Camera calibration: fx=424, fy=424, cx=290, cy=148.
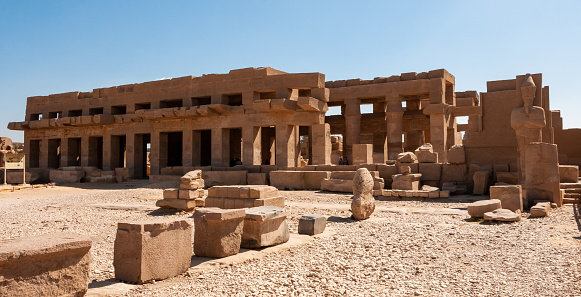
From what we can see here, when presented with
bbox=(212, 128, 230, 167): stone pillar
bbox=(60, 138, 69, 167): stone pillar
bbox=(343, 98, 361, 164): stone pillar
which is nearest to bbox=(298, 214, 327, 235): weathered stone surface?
bbox=(212, 128, 230, 167): stone pillar

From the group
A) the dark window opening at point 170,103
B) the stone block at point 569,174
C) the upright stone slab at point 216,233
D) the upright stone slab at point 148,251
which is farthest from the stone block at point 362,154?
the upright stone slab at point 148,251

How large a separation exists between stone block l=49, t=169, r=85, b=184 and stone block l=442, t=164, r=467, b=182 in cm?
1650

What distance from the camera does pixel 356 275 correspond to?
4734 mm

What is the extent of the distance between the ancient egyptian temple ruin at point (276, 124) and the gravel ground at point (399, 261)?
4844 millimetres

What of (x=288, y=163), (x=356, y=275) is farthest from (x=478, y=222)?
(x=288, y=163)

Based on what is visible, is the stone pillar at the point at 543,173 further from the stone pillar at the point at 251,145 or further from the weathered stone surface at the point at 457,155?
the stone pillar at the point at 251,145

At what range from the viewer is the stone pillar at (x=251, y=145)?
18000mm

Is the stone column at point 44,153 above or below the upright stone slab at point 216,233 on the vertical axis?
above

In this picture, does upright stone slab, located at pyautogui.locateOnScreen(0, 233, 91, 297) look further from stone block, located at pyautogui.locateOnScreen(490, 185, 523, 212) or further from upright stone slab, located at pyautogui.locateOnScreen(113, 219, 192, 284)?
stone block, located at pyautogui.locateOnScreen(490, 185, 523, 212)

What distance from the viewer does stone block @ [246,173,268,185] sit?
16022mm

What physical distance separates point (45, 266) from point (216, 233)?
7.00ft

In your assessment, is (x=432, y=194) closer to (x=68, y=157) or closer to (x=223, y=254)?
(x=223, y=254)

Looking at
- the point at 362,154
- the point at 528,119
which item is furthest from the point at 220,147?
the point at 528,119

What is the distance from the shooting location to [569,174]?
11.5m
